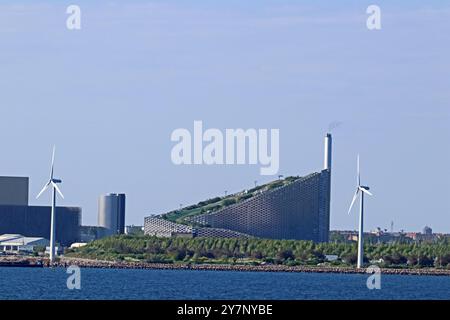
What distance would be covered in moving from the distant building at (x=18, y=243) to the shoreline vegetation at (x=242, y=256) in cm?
579

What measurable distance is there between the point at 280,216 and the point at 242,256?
18333 millimetres

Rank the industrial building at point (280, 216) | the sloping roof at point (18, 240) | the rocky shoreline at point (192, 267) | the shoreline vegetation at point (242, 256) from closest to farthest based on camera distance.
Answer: the rocky shoreline at point (192, 267), the shoreline vegetation at point (242, 256), the sloping roof at point (18, 240), the industrial building at point (280, 216)

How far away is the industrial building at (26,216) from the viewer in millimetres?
181000

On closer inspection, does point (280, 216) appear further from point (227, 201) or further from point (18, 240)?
point (18, 240)

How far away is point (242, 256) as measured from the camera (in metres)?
170

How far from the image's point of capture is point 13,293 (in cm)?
7638

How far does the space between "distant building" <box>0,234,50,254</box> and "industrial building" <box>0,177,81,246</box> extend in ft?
9.65

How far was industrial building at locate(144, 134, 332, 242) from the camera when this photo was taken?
7347 inches

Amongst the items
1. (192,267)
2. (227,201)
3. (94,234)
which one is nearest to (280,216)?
(227,201)

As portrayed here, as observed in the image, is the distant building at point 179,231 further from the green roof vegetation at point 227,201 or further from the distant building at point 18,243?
the distant building at point 18,243

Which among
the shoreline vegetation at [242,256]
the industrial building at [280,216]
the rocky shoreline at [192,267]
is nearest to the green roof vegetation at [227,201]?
the industrial building at [280,216]
